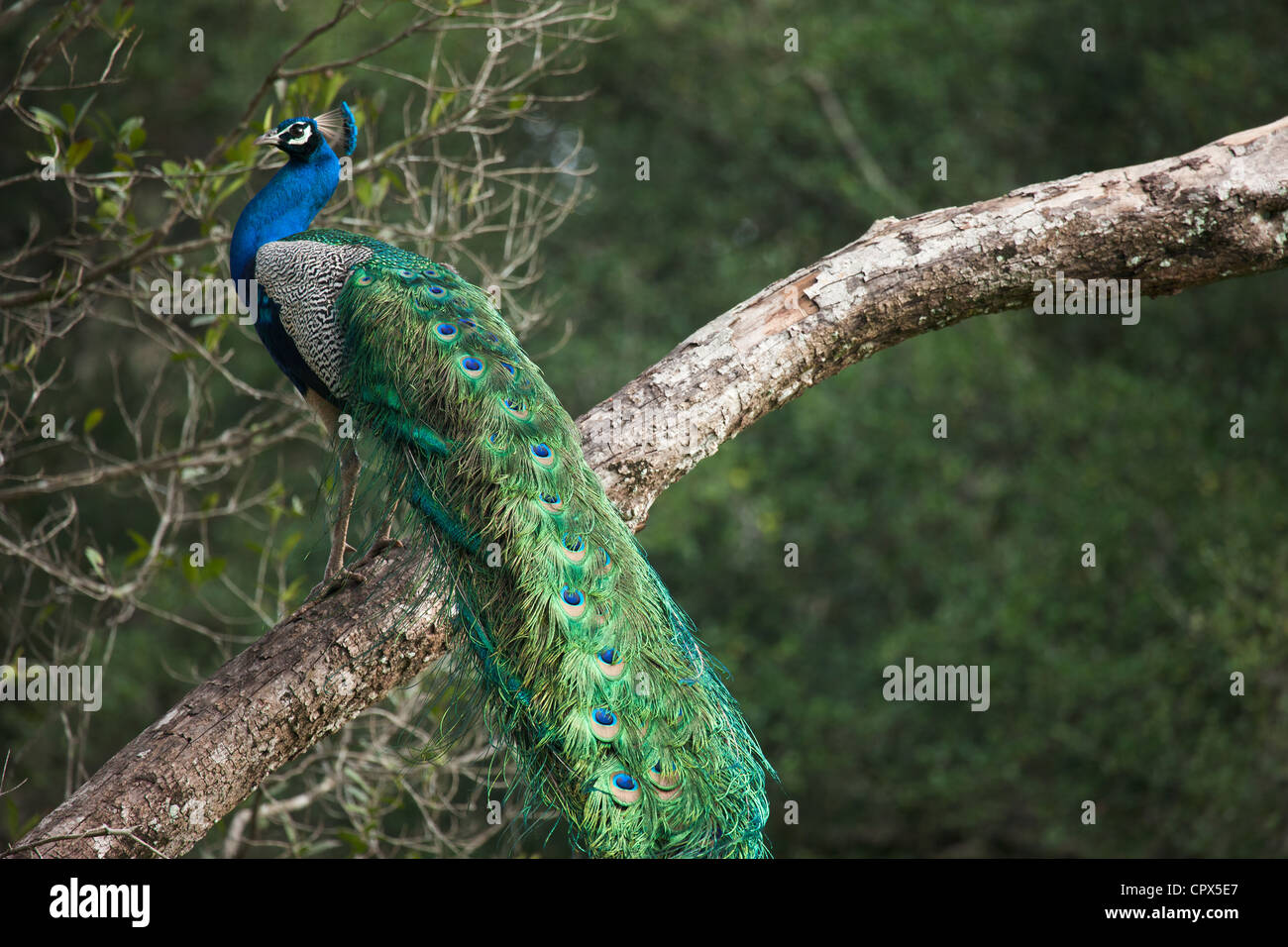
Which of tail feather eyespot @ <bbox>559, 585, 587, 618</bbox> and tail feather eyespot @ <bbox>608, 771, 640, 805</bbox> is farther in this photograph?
tail feather eyespot @ <bbox>559, 585, 587, 618</bbox>

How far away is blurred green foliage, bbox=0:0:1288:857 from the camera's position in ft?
29.5

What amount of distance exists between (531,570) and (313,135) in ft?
7.34

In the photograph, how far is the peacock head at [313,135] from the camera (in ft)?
15.0

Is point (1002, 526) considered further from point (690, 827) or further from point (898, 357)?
point (690, 827)

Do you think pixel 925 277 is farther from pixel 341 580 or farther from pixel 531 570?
pixel 341 580

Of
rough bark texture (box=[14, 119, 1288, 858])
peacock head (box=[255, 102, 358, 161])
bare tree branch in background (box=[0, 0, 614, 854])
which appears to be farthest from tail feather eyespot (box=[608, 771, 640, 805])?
peacock head (box=[255, 102, 358, 161])

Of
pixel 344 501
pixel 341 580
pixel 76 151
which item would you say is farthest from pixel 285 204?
pixel 341 580

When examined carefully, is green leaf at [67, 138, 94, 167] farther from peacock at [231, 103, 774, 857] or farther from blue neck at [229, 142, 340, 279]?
peacock at [231, 103, 774, 857]

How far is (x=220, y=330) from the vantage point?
4.66 meters

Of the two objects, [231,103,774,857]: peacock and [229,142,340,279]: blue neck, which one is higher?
[229,142,340,279]: blue neck

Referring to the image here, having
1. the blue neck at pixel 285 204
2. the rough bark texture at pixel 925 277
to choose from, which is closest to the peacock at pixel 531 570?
the rough bark texture at pixel 925 277

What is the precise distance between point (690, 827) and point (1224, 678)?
6.64 m

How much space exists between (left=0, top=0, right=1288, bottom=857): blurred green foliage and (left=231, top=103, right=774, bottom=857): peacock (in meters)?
4.76

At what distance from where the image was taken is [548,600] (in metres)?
3.30
